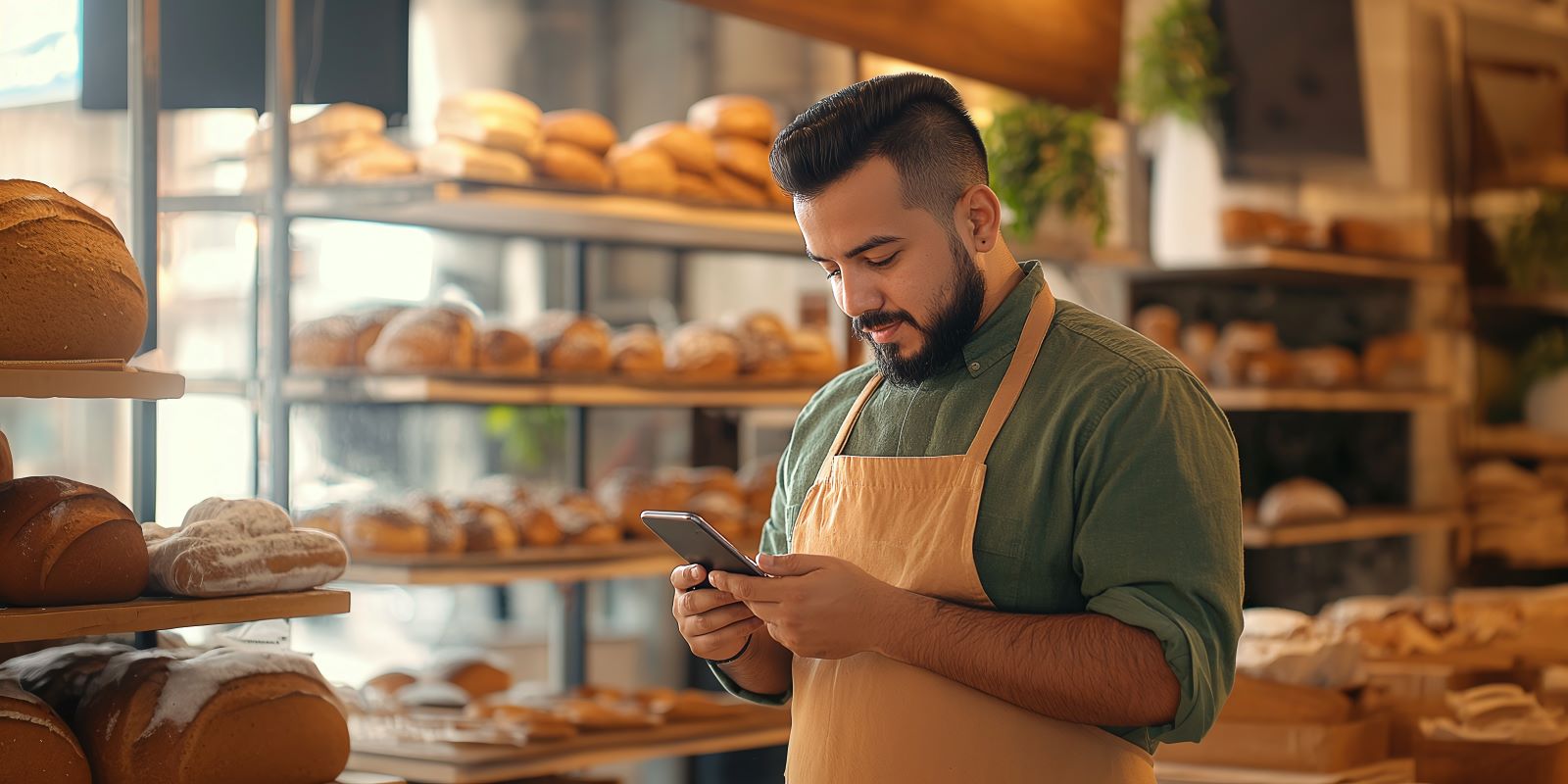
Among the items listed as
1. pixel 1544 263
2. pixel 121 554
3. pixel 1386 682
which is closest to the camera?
pixel 121 554

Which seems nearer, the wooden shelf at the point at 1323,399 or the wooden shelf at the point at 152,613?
the wooden shelf at the point at 152,613

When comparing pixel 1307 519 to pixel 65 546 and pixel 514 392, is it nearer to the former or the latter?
pixel 514 392

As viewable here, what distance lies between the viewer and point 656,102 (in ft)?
18.0

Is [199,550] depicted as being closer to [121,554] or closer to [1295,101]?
[121,554]

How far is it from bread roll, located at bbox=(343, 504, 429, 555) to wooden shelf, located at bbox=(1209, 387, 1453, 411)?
2.49m

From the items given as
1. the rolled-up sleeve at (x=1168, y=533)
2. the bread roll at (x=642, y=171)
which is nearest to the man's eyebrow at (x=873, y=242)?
the rolled-up sleeve at (x=1168, y=533)

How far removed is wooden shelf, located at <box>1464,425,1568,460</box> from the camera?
18.4 ft

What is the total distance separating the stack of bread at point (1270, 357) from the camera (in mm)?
4902

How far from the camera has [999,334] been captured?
5.89 feet

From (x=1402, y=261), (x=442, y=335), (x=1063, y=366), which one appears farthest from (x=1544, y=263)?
(x=1063, y=366)

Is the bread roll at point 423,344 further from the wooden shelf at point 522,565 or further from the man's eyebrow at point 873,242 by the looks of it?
the man's eyebrow at point 873,242

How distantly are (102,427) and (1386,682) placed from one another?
10.6 feet

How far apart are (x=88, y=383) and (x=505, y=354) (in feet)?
5.40

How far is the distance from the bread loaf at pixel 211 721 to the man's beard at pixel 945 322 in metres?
0.95
